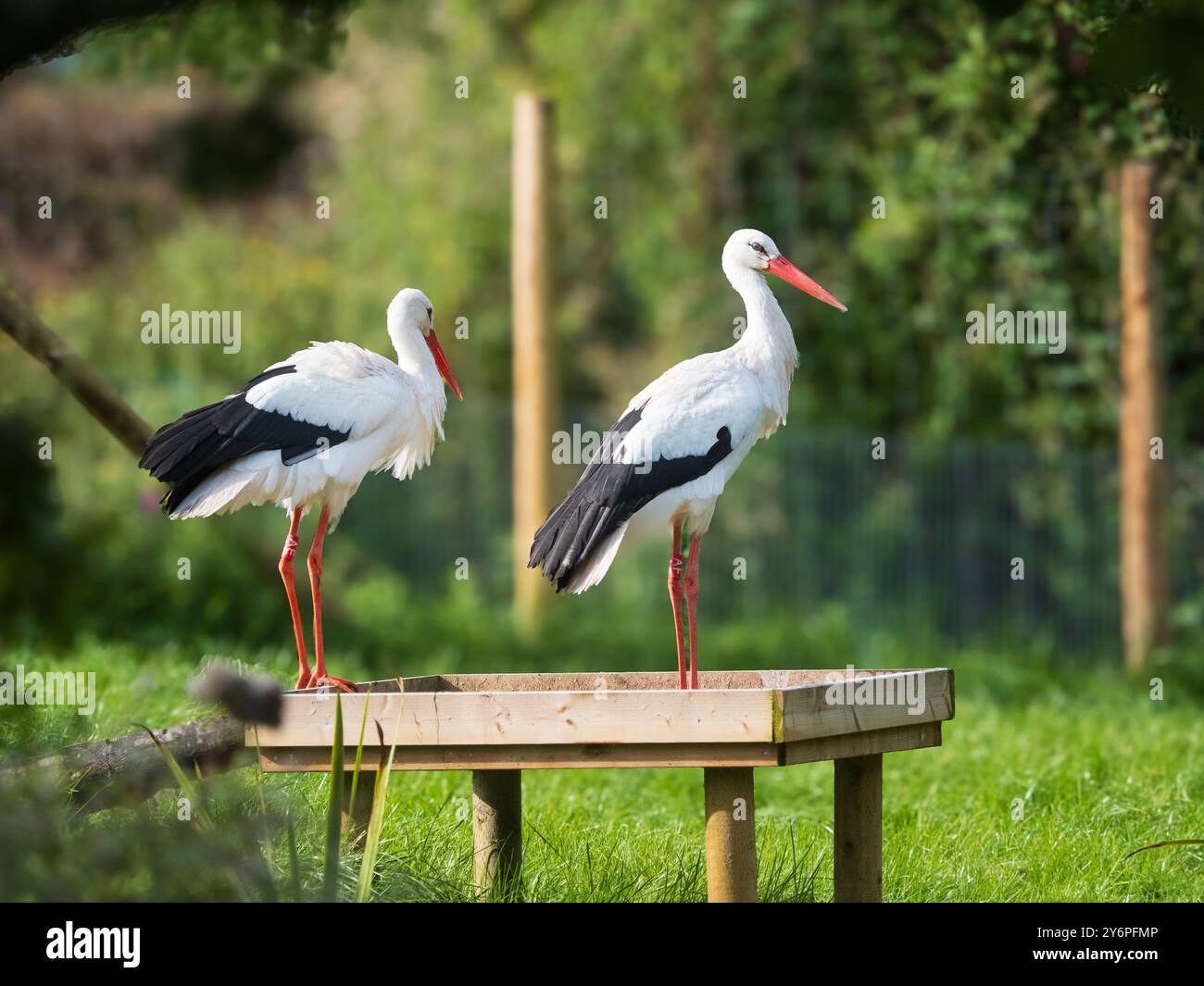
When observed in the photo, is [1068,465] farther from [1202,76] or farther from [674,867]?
[1202,76]

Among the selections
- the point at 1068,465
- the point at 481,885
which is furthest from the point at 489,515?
the point at 481,885

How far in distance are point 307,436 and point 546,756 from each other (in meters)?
1.64

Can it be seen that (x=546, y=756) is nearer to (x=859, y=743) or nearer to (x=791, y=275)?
(x=859, y=743)

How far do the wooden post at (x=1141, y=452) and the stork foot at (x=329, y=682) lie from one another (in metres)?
5.83

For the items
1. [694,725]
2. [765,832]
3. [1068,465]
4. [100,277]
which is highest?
[100,277]

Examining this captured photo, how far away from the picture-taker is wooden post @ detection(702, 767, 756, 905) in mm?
3703

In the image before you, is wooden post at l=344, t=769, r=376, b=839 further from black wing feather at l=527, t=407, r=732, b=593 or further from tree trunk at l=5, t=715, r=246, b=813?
black wing feather at l=527, t=407, r=732, b=593

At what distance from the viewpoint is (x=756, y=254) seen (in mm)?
5121

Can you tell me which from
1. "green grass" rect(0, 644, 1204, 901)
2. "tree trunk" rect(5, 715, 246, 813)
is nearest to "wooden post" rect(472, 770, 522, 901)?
"green grass" rect(0, 644, 1204, 901)

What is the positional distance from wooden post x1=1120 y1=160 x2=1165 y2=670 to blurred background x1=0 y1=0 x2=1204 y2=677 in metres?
0.03

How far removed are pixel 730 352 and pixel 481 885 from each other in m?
1.83

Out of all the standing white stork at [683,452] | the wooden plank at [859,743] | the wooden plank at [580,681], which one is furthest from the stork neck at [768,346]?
the wooden plank at [859,743]

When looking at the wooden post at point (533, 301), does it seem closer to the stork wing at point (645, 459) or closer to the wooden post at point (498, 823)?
the stork wing at point (645, 459)
